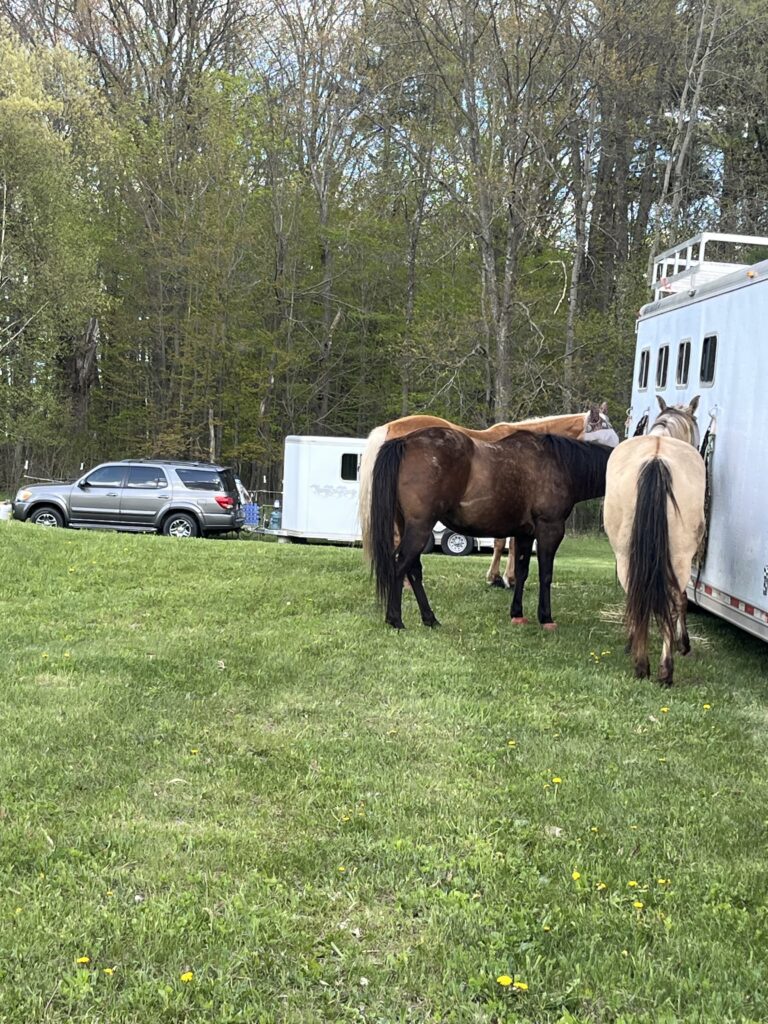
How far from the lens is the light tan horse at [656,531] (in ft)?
18.4

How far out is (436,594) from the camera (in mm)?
9125

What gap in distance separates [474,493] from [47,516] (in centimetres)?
1302

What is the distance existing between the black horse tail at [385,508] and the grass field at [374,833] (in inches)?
29.0

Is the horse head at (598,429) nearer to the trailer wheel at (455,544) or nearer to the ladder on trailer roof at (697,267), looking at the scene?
the ladder on trailer roof at (697,267)

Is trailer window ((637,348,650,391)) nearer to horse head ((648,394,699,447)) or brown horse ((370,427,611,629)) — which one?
brown horse ((370,427,611,629))

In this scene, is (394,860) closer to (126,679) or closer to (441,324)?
(126,679)

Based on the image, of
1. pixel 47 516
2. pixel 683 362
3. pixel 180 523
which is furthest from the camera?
pixel 180 523

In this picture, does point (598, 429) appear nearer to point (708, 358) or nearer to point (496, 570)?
point (708, 358)

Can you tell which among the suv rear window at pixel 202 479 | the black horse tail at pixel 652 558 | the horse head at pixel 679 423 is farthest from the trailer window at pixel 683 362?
the suv rear window at pixel 202 479

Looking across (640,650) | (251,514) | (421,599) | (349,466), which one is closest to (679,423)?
(640,650)

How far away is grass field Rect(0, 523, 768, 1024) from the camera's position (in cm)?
243

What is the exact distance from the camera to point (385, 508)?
7102 millimetres

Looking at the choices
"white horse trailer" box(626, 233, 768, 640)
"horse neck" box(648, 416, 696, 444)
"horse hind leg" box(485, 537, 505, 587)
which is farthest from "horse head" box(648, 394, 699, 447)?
"horse hind leg" box(485, 537, 505, 587)

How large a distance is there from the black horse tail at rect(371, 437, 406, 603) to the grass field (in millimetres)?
737
